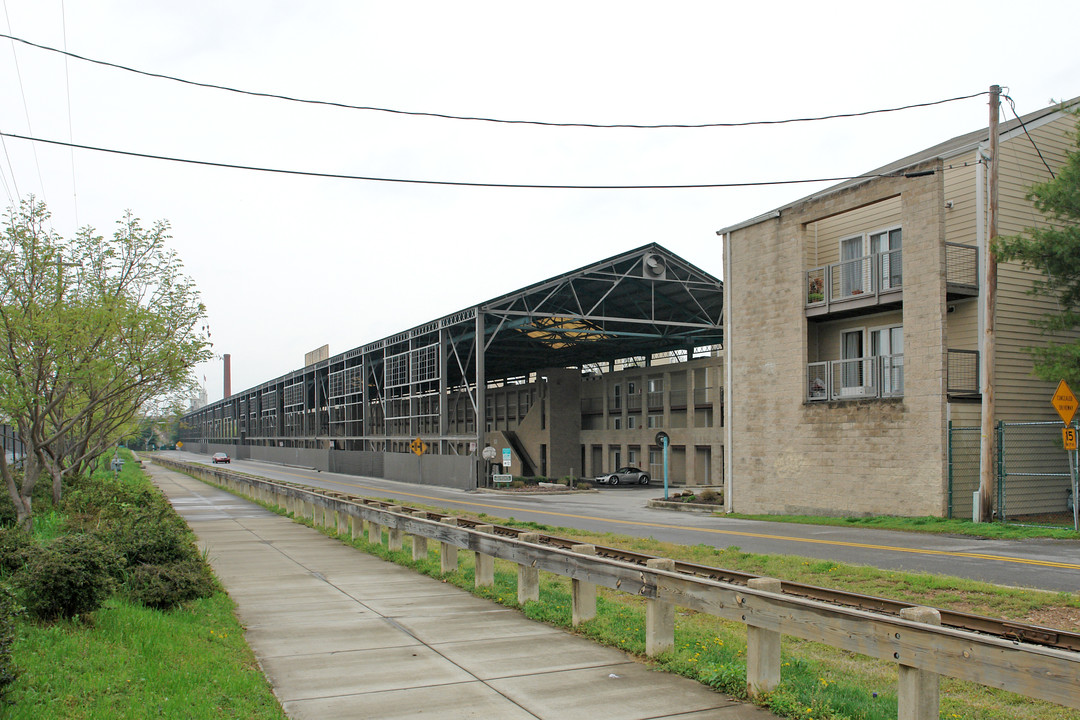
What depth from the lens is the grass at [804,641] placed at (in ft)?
20.6

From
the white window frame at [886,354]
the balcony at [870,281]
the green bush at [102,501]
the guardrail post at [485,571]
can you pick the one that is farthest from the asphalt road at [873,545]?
the green bush at [102,501]

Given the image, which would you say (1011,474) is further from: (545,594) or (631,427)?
(631,427)

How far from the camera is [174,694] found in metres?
6.12

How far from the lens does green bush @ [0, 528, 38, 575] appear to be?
879 centimetres

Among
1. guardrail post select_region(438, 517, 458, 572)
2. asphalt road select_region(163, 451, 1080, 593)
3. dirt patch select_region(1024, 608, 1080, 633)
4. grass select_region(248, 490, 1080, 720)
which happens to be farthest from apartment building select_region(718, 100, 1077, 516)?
guardrail post select_region(438, 517, 458, 572)

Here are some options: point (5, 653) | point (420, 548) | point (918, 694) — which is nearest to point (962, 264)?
point (420, 548)

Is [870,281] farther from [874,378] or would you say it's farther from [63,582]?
[63,582]

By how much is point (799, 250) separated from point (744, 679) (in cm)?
2157

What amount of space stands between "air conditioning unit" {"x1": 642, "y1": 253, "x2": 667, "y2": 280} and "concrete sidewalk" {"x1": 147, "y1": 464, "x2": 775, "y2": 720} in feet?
115

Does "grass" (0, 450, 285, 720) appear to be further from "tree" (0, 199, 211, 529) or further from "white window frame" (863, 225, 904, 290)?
"white window frame" (863, 225, 904, 290)

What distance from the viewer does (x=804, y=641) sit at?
9.20 m

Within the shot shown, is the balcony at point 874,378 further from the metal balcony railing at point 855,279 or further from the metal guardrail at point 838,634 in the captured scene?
the metal guardrail at point 838,634

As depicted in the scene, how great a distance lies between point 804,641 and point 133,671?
21.8 ft

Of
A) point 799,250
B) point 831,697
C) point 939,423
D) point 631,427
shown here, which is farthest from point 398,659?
point 631,427
